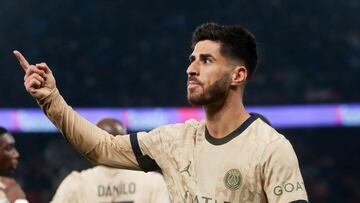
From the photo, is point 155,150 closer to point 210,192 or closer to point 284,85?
point 210,192

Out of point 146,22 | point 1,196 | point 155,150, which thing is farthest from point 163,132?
point 146,22

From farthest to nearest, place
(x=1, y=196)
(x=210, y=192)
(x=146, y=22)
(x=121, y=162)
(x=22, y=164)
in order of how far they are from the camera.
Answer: (x=146, y=22) → (x=22, y=164) → (x=1, y=196) → (x=121, y=162) → (x=210, y=192)

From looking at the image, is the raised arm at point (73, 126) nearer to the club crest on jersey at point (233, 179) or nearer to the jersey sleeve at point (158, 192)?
the club crest on jersey at point (233, 179)

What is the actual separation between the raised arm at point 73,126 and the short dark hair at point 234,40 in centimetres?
54

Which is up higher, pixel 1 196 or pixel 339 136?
pixel 339 136

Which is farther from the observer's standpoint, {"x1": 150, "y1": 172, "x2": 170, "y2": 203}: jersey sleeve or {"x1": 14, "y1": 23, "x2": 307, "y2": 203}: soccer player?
{"x1": 150, "y1": 172, "x2": 170, "y2": 203}: jersey sleeve

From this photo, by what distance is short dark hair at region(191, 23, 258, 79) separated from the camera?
10.3ft

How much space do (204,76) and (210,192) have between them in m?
0.45

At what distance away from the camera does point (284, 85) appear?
566 inches

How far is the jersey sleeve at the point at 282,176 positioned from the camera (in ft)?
9.43

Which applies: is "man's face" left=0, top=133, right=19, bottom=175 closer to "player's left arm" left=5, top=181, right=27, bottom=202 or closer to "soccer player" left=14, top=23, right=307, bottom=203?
"player's left arm" left=5, top=181, right=27, bottom=202

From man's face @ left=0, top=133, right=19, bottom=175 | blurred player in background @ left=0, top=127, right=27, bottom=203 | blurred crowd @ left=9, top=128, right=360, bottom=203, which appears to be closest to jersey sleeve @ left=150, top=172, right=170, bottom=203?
blurred player in background @ left=0, top=127, right=27, bottom=203

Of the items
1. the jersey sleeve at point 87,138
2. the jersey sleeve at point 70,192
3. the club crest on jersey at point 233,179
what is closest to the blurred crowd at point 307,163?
the jersey sleeve at point 70,192

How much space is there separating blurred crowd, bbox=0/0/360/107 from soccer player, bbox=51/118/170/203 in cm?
840
